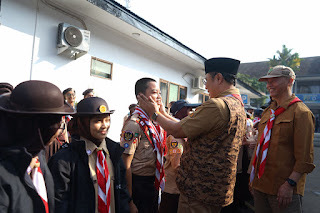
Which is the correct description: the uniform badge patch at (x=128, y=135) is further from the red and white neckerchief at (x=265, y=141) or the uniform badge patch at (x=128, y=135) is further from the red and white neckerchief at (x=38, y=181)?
the red and white neckerchief at (x=265, y=141)

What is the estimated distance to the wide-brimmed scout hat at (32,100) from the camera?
1022 millimetres

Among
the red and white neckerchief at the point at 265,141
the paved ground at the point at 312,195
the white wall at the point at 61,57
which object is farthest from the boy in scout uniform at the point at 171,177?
the white wall at the point at 61,57

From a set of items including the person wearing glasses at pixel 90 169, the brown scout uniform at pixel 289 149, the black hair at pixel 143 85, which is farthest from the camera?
the black hair at pixel 143 85

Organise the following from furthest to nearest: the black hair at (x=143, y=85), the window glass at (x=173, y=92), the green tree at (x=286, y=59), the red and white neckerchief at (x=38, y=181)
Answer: the green tree at (x=286, y=59), the window glass at (x=173, y=92), the black hair at (x=143, y=85), the red and white neckerchief at (x=38, y=181)

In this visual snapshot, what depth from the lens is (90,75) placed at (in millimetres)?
6160

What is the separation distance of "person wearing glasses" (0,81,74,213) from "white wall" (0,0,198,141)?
13.8ft

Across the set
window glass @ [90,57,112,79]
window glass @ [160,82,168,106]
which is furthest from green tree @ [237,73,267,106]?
window glass @ [90,57,112,79]

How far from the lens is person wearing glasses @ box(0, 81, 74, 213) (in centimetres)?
99

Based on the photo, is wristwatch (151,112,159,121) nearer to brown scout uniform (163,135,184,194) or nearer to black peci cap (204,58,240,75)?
brown scout uniform (163,135,184,194)

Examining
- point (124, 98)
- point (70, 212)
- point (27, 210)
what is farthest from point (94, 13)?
point (27, 210)

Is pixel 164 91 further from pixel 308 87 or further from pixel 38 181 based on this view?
pixel 308 87

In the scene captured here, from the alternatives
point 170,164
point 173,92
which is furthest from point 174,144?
point 173,92

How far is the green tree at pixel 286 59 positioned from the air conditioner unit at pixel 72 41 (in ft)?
104

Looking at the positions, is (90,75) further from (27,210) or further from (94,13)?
(27,210)
